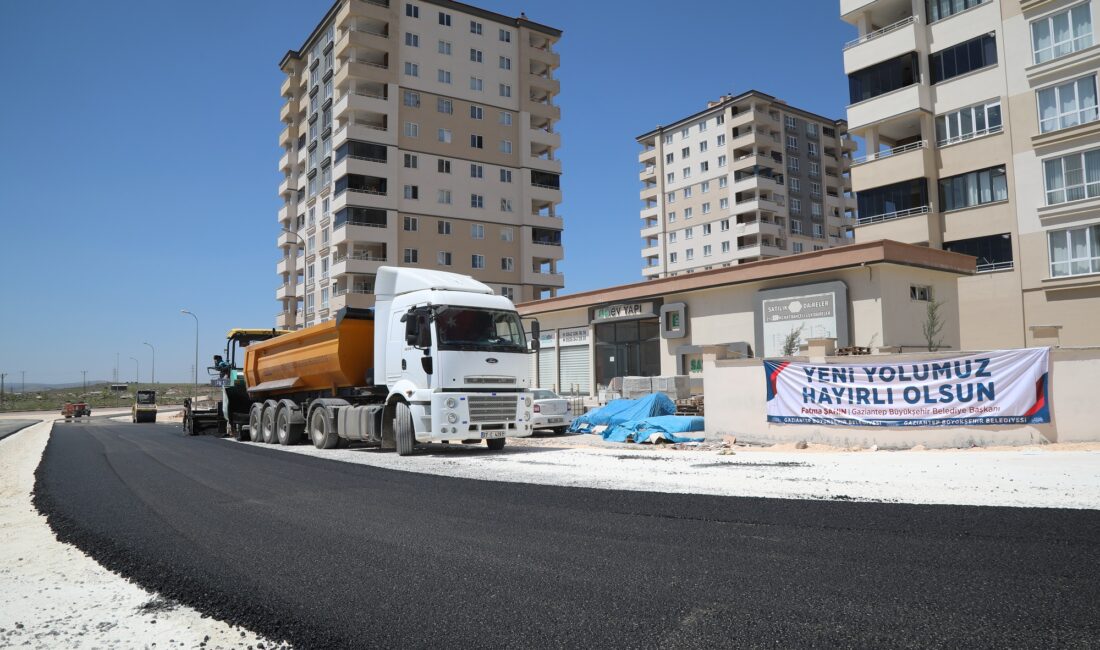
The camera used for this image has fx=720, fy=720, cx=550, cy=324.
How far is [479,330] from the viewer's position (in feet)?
51.5

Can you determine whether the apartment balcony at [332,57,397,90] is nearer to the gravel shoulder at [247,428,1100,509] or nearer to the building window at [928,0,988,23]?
the building window at [928,0,988,23]

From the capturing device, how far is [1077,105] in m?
32.3

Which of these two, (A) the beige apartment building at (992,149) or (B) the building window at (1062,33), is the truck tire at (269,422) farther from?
(B) the building window at (1062,33)

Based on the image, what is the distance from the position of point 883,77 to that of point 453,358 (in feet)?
113

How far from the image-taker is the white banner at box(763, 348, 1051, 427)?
13.3 metres

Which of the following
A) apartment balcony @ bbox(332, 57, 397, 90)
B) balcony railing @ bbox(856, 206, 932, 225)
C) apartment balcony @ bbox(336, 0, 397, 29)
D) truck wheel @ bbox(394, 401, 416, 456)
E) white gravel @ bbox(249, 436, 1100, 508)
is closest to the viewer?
white gravel @ bbox(249, 436, 1100, 508)

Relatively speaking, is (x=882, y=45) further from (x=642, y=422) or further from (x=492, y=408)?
(x=492, y=408)

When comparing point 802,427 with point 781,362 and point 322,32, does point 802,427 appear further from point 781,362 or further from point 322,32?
point 322,32

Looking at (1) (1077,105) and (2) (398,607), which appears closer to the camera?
(2) (398,607)

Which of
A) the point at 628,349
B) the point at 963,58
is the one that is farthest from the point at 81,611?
the point at 963,58

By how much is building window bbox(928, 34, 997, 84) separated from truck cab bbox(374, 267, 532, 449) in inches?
1258

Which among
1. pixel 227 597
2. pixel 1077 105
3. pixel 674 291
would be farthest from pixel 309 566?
pixel 1077 105

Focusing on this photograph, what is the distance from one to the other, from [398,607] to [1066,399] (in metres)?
13.2

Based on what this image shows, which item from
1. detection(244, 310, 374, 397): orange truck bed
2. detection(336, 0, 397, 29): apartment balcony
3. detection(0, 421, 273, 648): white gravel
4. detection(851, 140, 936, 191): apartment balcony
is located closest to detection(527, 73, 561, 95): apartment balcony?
detection(336, 0, 397, 29): apartment balcony
